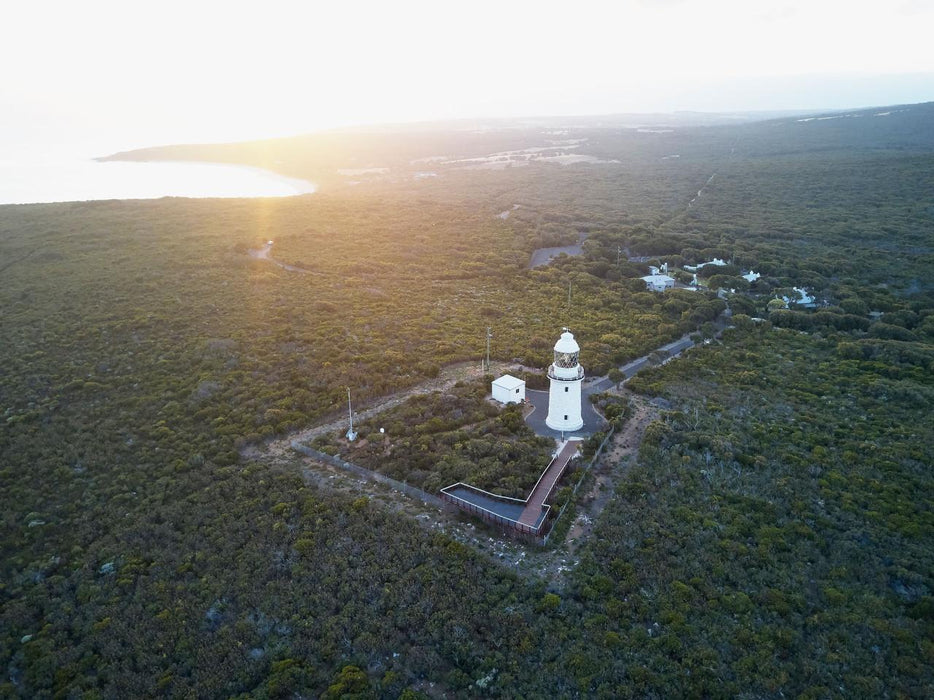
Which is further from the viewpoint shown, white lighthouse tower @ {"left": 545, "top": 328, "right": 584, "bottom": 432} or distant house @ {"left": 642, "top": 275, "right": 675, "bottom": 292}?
distant house @ {"left": 642, "top": 275, "right": 675, "bottom": 292}

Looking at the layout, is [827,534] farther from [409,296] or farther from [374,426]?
[409,296]

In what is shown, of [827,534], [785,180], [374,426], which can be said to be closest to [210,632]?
[374,426]

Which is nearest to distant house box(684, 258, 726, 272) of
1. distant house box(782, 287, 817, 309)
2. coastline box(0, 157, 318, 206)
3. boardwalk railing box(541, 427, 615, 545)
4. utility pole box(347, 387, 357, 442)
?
distant house box(782, 287, 817, 309)

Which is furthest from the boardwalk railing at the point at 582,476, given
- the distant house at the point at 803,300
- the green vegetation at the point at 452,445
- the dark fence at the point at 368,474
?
the distant house at the point at 803,300

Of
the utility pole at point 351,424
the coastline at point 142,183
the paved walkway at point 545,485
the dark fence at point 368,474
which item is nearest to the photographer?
the paved walkway at point 545,485

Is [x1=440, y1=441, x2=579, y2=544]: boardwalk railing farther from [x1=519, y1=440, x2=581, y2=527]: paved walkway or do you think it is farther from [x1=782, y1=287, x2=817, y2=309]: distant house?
[x1=782, y1=287, x2=817, y2=309]: distant house

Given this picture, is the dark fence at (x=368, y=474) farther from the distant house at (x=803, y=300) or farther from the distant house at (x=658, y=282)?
the distant house at (x=803, y=300)
